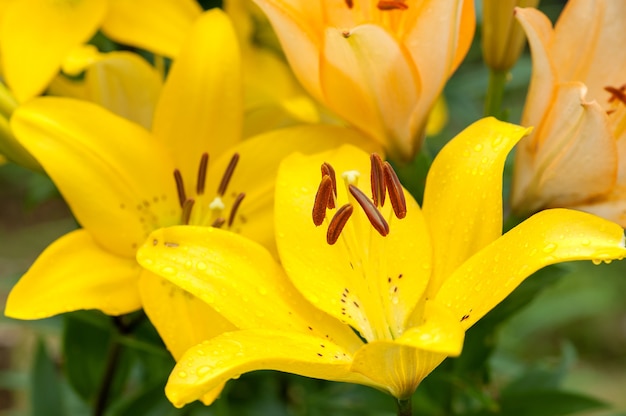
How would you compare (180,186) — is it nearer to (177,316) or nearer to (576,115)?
(177,316)

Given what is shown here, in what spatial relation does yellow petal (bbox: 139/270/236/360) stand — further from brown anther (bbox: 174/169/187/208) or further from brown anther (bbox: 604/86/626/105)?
brown anther (bbox: 604/86/626/105)

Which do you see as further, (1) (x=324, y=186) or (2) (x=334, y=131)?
(2) (x=334, y=131)

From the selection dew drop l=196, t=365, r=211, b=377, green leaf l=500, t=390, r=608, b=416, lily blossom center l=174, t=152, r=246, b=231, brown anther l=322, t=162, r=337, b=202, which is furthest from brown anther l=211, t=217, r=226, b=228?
green leaf l=500, t=390, r=608, b=416

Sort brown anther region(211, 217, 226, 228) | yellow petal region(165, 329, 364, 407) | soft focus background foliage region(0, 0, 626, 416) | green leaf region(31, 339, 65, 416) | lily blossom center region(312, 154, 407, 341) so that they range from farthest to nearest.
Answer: green leaf region(31, 339, 65, 416) → soft focus background foliage region(0, 0, 626, 416) → brown anther region(211, 217, 226, 228) → lily blossom center region(312, 154, 407, 341) → yellow petal region(165, 329, 364, 407)

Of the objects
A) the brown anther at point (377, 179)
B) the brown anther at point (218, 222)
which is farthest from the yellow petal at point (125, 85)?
the brown anther at point (377, 179)

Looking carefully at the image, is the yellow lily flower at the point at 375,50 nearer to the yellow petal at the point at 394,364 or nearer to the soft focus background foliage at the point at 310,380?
the soft focus background foliage at the point at 310,380

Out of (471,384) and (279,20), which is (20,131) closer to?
(279,20)

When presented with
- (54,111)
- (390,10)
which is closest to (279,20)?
(390,10)
